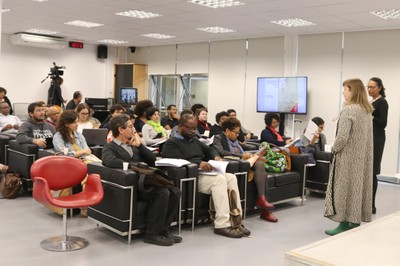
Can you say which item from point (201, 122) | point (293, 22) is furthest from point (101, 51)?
point (201, 122)

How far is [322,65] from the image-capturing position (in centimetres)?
999

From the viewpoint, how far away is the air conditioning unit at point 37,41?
1192cm

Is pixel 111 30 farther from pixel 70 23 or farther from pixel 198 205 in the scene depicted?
pixel 198 205

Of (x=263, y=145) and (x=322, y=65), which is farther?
(x=322, y=65)

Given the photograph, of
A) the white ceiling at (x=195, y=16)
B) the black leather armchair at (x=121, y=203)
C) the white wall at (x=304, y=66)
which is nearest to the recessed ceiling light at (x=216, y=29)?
the white ceiling at (x=195, y=16)

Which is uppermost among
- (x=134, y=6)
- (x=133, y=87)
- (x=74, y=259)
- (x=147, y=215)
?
(x=134, y=6)

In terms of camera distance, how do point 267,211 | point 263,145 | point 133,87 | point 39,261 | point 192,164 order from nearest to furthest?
point 39,261, point 192,164, point 267,211, point 263,145, point 133,87

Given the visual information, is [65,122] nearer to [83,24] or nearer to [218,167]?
[218,167]

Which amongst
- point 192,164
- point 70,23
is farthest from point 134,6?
point 192,164

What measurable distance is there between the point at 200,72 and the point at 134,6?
15.9 feet

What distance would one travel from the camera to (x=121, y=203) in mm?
4168

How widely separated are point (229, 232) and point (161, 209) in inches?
33.7

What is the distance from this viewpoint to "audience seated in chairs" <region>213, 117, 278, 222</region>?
534 cm

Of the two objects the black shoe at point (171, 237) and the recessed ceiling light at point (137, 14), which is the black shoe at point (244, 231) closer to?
the black shoe at point (171, 237)
